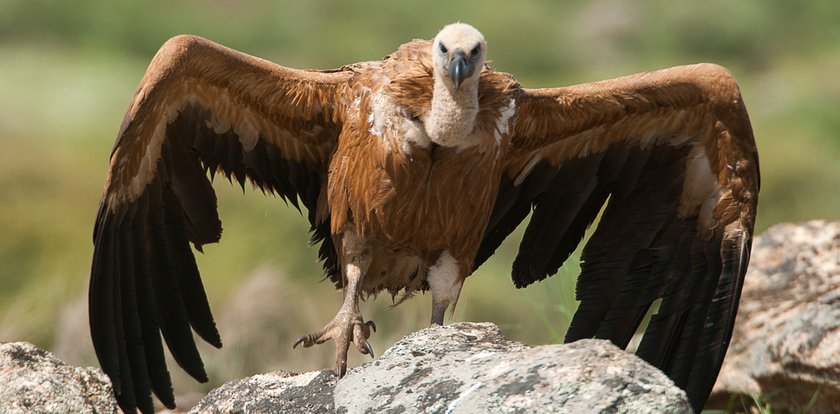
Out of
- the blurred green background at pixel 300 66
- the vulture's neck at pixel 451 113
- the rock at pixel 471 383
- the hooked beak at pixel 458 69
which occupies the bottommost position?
the rock at pixel 471 383

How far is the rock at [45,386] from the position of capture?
252 inches

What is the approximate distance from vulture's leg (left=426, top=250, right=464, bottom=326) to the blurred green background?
4.80 ft

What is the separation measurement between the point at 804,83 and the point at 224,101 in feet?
59.7

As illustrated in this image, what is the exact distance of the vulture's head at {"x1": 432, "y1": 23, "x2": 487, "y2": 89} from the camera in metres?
7.76

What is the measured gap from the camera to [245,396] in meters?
6.48

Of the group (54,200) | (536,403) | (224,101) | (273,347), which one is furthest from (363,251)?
(54,200)

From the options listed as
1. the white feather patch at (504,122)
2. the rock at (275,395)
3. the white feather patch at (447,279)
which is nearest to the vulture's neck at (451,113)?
the white feather patch at (504,122)

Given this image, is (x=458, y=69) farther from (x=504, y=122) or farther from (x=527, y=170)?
(x=527, y=170)

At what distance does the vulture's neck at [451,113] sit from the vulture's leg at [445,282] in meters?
0.89

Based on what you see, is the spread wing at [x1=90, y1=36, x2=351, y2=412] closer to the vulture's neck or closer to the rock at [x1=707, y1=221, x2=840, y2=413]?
the vulture's neck

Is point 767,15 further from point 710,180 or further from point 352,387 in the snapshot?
point 352,387

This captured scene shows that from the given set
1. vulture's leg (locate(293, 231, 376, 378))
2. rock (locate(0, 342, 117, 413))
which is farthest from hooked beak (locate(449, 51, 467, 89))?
rock (locate(0, 342, 117, 413))

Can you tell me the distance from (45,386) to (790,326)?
4.83m

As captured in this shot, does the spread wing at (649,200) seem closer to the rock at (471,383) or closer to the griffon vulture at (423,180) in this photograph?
the griffon vulture at (423,180)
